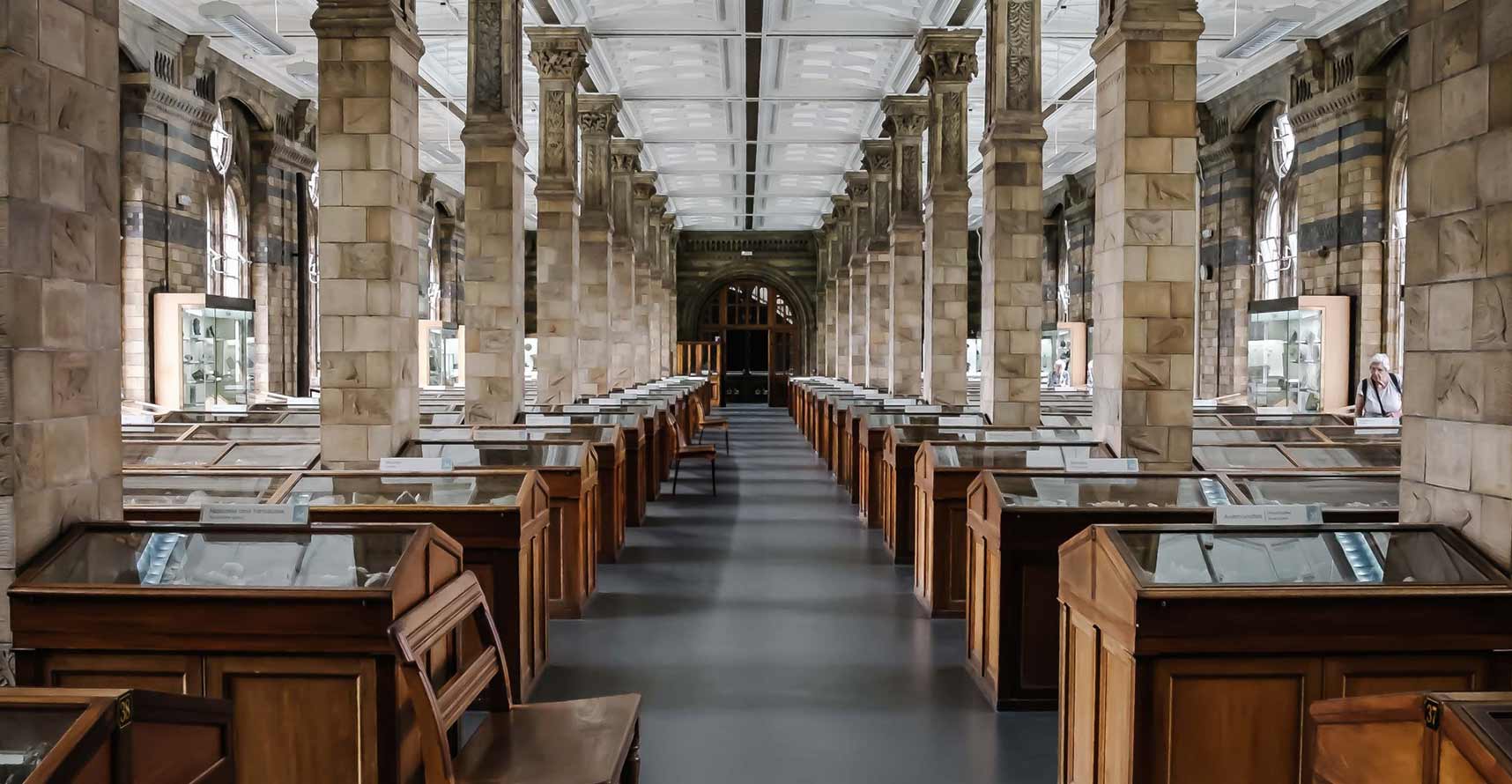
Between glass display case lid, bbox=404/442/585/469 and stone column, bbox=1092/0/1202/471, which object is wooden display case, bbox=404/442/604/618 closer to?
glass display case lid, bbox=404/442/585/469

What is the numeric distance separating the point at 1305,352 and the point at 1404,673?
1301 centimetres

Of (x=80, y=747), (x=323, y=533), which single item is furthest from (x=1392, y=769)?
(x=323, y=533)

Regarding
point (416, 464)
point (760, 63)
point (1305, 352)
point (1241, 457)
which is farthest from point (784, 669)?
point (760, 63)

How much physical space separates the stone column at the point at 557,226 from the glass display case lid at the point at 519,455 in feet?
23.7

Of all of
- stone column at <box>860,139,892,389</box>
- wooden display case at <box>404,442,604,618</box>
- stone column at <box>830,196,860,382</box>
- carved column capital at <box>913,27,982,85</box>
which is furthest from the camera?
stone column at <box>830,196,860,382</box>

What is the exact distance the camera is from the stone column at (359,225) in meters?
7.50

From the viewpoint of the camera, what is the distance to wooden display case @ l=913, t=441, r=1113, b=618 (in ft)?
22.2

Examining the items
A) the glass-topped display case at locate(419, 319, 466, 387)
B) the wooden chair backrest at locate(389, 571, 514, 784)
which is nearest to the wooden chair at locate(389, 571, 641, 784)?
the wooden chair backrest at locate(389, 571, 514, 784)

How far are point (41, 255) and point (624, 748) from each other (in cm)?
253

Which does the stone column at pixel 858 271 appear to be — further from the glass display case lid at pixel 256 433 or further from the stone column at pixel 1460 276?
the stone column at pixel 1460 276

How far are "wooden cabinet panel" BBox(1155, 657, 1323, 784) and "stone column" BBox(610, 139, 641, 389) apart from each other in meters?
18.6

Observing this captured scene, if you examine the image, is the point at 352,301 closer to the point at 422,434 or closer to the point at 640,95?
the point at 422,434

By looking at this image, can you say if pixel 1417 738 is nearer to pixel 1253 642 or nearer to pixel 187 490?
pixel 1253 642

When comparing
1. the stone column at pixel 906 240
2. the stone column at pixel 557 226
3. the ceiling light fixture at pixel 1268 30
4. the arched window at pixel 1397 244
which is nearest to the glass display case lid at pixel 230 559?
the ceiling light fixture at pixel 1268 30
